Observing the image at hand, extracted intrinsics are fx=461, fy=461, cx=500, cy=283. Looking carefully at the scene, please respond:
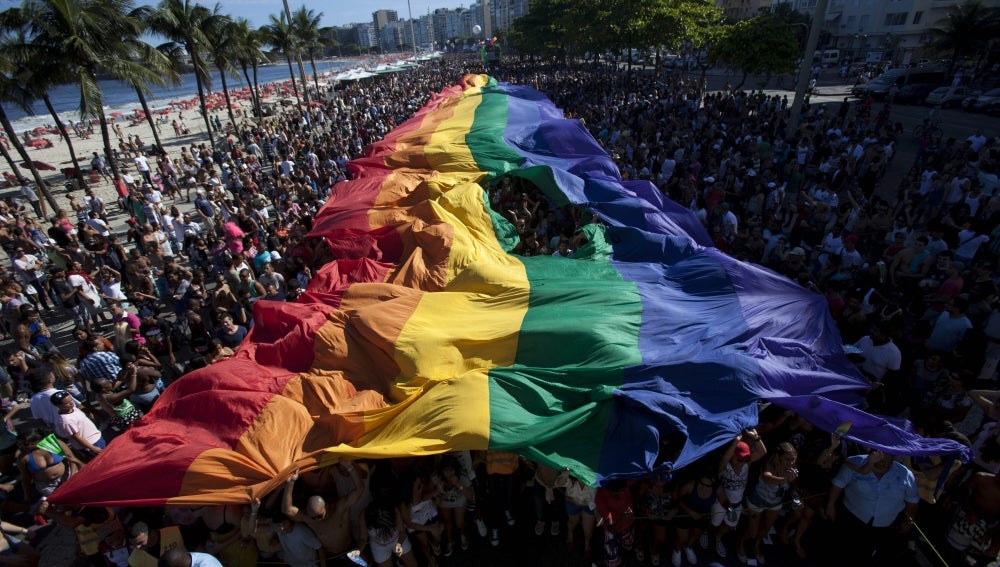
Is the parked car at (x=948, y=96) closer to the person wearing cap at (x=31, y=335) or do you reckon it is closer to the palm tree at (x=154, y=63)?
the person wearing cap at (x=31, y=335)

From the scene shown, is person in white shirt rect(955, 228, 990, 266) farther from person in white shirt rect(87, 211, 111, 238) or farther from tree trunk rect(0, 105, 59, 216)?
tree trunk rect(0, 105, 59, 216)

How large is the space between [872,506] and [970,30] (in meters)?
33.8

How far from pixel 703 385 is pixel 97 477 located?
225 inches

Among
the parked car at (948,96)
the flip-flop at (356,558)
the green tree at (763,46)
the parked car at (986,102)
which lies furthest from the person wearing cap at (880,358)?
the parked car at (948,96)

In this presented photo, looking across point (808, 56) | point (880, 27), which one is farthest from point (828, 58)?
point (808, 56)

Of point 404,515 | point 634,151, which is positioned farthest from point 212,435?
point 634,151

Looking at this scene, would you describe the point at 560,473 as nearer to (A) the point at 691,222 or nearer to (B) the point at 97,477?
(B) the point at 97,477

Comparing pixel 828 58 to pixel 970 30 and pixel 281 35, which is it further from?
pixel 281 35

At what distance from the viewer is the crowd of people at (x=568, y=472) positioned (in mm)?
4250

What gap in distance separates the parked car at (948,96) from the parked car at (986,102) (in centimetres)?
109

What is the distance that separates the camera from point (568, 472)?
14.2 feet

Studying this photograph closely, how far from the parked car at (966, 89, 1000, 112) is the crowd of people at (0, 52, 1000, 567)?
1455cm

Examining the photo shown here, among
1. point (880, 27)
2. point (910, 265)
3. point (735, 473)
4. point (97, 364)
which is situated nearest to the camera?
point (735, 473)

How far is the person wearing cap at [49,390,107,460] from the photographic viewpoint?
494cm
